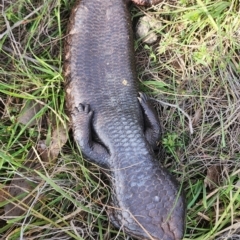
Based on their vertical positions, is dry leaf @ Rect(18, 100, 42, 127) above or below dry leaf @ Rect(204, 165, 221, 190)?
above

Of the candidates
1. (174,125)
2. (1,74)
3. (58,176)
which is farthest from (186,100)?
(1,74)

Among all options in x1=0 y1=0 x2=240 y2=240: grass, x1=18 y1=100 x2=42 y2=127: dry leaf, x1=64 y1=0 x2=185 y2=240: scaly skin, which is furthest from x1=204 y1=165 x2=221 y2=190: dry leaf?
x1=18 y1=100 x2=42 y2=127: dry leaf

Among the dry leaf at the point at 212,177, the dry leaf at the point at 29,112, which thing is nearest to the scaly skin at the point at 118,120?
the dry leaf at the point at 29,112

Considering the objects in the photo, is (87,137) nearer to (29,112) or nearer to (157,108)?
(29,112)

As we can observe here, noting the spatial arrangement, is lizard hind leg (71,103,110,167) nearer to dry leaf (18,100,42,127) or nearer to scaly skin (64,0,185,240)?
scaly skin (64,0,185,240)

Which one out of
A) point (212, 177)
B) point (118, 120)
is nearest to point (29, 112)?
point (118, 120)

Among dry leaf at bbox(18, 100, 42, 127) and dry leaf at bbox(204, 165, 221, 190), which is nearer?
dry leaf at bbox(204, 165, 221, 190)

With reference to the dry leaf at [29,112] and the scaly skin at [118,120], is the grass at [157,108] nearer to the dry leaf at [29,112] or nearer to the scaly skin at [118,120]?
the dry leaf at [29,112]
